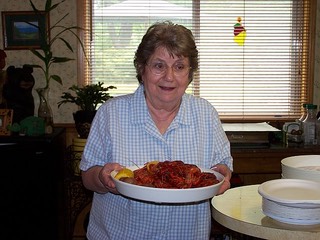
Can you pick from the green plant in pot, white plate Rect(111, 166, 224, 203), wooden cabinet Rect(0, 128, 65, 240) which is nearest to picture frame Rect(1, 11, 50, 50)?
the green plant in pot

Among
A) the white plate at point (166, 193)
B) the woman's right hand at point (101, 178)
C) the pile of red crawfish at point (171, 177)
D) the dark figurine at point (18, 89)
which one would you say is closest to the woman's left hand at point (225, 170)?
the pile of red crawfish at point (171, 177)

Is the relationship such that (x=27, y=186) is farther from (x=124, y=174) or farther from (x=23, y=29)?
(x=124, y=174)

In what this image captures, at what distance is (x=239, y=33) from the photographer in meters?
3.60

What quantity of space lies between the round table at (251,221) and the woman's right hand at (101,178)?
332 millimetres

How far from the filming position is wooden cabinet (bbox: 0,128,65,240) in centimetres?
300

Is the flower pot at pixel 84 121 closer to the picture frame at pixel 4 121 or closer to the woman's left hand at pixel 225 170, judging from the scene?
the picture frame at pixel 4 121

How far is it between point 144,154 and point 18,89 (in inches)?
71.1

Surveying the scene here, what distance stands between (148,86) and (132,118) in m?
0.13

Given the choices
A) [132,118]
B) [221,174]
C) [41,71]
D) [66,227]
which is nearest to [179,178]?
[221,174]

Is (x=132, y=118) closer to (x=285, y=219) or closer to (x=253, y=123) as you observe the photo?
(x=285, y=219)

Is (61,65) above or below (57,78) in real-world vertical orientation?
above

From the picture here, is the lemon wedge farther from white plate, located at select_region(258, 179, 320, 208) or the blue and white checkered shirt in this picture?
white plate, located at select_region(258, 179, 320, 208)

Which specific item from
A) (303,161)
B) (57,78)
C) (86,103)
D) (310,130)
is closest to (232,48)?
(310,130)

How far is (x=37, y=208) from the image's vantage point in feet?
9.95
